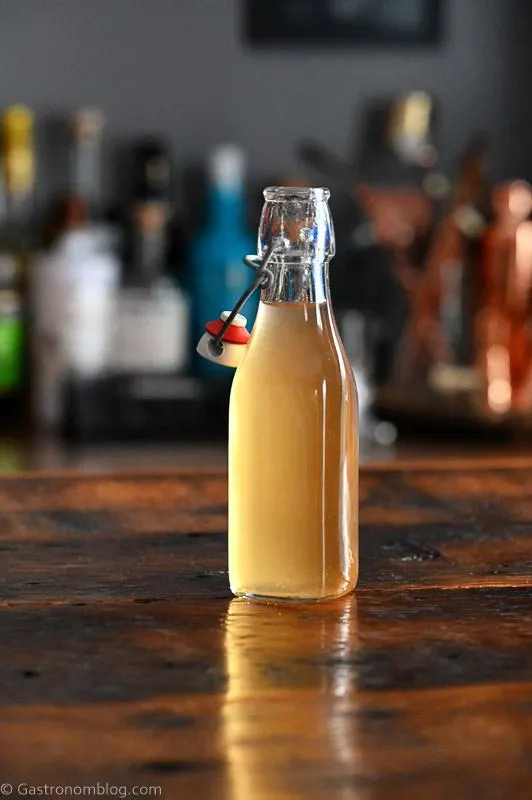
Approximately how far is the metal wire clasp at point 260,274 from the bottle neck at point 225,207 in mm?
1357

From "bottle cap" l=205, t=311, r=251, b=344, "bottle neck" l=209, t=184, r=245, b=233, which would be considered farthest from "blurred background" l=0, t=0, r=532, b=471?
"bottle cap" l=205, t=311, r=251, b=344

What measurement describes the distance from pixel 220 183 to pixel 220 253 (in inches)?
4.1

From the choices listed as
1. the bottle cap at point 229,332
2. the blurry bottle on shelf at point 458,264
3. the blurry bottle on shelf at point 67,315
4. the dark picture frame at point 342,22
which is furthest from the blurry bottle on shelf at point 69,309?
the bottle cap at point 229,332

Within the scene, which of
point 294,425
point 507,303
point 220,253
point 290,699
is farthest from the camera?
point 220,253

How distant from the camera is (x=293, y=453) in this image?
2.11 feet

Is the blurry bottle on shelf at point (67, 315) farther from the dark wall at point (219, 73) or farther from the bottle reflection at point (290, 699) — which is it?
the bottle reflection at point (290, 699)

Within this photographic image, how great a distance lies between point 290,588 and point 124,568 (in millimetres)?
114

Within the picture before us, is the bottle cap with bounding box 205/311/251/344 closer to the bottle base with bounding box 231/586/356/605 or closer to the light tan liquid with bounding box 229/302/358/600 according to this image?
the light tan liquid with bounding box 229/302/358/600

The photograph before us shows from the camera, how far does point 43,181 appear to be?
2.03m

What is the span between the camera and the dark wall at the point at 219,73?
78.5 inches

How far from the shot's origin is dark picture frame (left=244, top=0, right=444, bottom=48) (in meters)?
2.04

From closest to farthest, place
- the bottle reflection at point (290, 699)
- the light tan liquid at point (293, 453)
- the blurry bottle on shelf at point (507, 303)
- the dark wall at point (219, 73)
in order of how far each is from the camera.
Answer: the bottle reflection at point (290, 699) < the light tan liquid at point (293, 453) < the blurry bottle on shelf at point (507, 303) < the dark wall at point (219, 73)

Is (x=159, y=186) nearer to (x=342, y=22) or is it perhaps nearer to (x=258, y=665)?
(x=342, y=22)

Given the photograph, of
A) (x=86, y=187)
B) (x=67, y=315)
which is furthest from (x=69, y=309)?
(x=86, y=187)
